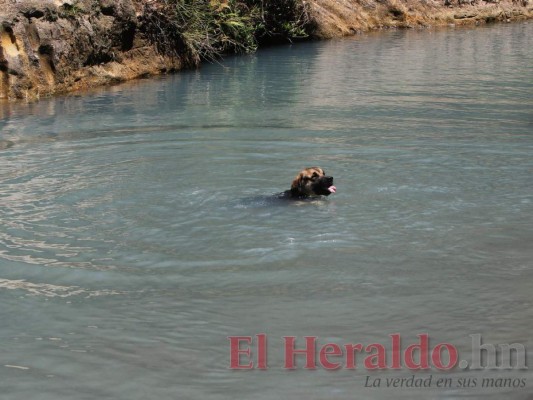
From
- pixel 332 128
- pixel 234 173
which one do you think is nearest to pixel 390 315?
pixel 234 173

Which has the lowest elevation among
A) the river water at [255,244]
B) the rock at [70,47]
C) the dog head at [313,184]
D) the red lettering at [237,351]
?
the red lettering at [237,351]

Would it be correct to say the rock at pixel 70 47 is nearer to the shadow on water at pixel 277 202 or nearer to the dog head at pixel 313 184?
the shadow on water at pixel 277 202

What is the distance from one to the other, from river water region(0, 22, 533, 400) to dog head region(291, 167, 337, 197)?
0.54ft

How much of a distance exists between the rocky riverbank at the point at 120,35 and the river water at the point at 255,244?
2148 mm

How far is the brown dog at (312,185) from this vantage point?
8797 mm

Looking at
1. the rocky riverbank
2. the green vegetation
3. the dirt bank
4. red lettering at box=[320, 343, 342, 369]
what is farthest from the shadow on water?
the dirt bank

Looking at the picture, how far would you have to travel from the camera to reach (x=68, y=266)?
7203 mm

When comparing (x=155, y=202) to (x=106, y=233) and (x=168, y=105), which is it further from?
(x=168, y=105)

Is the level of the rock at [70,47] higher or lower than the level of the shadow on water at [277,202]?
higher

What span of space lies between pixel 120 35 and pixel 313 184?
38.4 feet

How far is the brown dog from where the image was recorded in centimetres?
880

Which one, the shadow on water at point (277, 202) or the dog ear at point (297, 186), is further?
the dog ear at point (297, 186)

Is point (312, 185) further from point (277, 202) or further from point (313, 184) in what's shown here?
point (277, 202)

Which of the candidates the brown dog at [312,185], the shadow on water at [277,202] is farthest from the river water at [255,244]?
the brown dog at [312,185]
